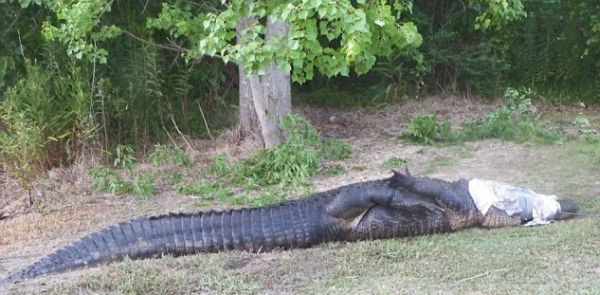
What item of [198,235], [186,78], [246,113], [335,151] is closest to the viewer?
[198,235]

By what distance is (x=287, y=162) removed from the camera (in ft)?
25.0

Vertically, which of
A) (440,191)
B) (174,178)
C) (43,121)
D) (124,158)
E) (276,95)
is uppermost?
(276,95)

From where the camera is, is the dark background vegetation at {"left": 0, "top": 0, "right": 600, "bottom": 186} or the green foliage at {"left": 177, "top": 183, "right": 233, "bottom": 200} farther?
the dark background vegetation at {"left": 0, "top": 0, "right": 600, "bottom": 186}

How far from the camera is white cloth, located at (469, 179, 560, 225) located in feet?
18.4

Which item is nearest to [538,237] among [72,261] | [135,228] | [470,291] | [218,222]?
[470,291]

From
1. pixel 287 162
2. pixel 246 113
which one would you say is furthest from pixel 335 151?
pixel 246 113

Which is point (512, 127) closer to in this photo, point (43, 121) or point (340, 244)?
point (340, 244)

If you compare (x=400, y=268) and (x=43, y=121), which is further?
(x=43, y=121)

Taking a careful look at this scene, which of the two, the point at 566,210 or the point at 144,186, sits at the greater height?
the point at 566,210

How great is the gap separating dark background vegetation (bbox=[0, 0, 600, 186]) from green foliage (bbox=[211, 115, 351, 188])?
152 centimetres

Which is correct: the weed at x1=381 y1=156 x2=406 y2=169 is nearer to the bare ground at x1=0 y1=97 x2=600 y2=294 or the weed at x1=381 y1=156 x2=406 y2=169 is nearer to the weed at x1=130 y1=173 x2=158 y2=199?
the bare ground at x1=0 y1=97 x2=600 y2=294

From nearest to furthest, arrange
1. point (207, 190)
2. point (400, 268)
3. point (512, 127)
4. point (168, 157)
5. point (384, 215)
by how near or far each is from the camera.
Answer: point (400, 268), point (384, 215), point (207, 190), point (168, 157), point (512, 127)

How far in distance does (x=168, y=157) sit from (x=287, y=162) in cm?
150

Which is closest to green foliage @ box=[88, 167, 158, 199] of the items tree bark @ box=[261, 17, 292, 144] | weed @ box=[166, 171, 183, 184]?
weed @ box=[166, 171, 183, 184]
